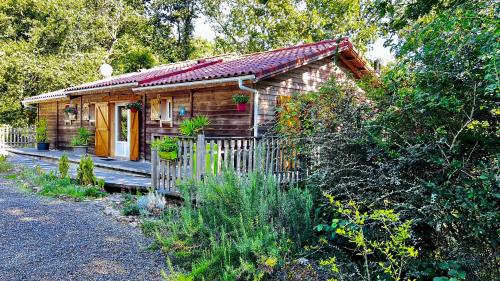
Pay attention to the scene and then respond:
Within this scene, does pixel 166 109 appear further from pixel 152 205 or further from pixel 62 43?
pixel 62 43

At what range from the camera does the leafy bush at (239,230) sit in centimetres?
325

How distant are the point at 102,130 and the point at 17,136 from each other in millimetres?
8585

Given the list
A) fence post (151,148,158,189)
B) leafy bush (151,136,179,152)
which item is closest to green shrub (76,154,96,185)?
fence post (151,148,158,189)

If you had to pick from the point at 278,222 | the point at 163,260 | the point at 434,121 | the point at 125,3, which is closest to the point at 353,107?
the point at 434,121

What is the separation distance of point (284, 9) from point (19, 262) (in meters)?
22.6

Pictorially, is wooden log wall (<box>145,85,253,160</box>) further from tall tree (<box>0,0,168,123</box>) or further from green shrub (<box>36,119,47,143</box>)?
tall tree (<box>0,0,168,123</box>)

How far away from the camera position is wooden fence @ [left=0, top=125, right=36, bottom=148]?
18594 mm

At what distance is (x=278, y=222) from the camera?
3803 millimetres

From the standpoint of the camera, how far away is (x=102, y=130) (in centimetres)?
1356

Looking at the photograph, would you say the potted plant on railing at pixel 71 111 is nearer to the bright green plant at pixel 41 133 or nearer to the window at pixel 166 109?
the bright green plant at pixel 41 133

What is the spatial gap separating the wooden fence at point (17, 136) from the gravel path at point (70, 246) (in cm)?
1487

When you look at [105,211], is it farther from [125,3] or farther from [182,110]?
[125,3]

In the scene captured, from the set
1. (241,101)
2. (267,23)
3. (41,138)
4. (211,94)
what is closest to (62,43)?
(41,138)

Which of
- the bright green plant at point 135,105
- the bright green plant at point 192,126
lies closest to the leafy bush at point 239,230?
the bright green plant at point 192,126
